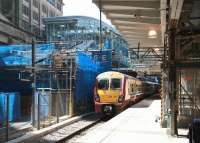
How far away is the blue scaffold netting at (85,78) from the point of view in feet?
98.9

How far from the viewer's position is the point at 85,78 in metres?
32.6

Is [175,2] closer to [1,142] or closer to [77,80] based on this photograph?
[1,142]

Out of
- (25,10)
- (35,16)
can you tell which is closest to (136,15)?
(25,10)

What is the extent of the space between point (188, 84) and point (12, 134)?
682 centimetres

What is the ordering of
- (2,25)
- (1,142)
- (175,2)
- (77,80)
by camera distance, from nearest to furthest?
(175,2) → (1,142) → (77,80) → (2,25)

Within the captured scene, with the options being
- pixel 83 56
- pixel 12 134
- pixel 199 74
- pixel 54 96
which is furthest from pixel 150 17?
pixel 83 56

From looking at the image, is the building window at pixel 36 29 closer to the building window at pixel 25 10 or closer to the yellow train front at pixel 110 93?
the building window at pixel 25 10

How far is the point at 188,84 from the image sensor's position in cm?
1738

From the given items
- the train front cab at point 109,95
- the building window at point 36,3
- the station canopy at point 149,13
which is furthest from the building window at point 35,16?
the station canopy at point 149,13

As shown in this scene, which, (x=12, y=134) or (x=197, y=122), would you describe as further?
(x=12, y=134)

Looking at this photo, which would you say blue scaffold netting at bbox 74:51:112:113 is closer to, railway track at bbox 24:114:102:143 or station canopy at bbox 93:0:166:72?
railway track at bbox 24:114:102:143

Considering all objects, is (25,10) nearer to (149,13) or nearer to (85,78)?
(85,78)

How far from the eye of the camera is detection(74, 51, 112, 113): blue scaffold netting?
30156 millimetres

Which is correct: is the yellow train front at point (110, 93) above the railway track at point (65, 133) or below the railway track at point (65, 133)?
above
